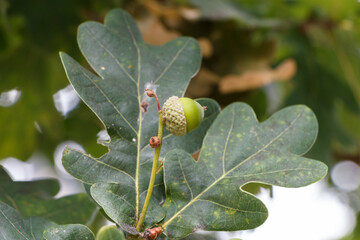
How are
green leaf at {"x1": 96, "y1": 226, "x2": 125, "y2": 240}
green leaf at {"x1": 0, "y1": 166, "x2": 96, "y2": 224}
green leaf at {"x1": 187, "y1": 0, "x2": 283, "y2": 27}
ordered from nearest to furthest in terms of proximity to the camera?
green leaf at {"x1": 96, "y1": 226, "x2": 125, "y2": 240}
green leaf at {"x1": 0, "y1": 166, "x2": 96, "y2": 224}
green leaf at {"x1": 187, "y1": 0, "x2": 283, "y2": 27}

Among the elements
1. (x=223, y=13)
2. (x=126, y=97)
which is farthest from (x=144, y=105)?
(x=223, y=13)

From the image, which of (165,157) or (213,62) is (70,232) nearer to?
(165,157)

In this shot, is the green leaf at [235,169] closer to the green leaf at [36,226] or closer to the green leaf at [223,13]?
the green leaf at [36,226]

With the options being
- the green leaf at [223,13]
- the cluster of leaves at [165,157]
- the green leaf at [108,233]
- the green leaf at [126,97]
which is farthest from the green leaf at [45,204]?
the green leaf at [223,13]

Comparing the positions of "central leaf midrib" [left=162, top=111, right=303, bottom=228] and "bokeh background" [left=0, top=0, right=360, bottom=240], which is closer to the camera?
"central leaf midrib" [left=162, top=111, right=303, bottom=228]

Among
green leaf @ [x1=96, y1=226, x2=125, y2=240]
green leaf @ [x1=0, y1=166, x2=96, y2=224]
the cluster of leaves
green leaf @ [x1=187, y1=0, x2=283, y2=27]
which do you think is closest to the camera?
green leaf @ [x1=96, y1=226, x2=125, y2=240]

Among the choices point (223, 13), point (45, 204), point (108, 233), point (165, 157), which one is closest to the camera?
point (108, 233)

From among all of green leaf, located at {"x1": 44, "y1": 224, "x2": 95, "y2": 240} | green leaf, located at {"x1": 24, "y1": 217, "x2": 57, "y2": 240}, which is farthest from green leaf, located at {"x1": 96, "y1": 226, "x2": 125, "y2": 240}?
green leaf, located at {"x1": 24, "y1": 217, "x2": 57, "y2": 240}

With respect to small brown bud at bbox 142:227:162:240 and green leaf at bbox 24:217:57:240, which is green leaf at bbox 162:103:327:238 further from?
green leaf at bbox 24:217:57:240

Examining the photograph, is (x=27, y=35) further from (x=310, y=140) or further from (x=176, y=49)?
(x=310, y=140)
